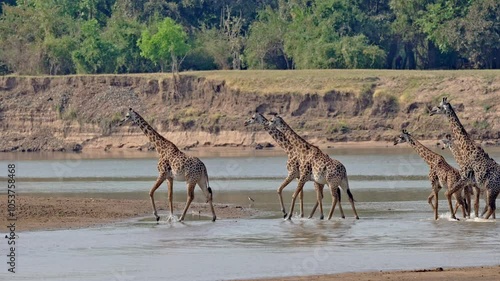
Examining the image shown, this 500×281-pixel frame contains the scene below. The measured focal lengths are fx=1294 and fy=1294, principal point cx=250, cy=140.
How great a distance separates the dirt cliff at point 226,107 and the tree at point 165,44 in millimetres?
2608

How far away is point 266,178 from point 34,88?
114 feet

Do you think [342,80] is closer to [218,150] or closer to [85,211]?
[218,150]

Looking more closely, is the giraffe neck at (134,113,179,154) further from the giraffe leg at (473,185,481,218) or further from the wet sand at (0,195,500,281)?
the giraffe leg at (473,185,481,218)

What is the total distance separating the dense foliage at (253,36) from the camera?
71.9 m

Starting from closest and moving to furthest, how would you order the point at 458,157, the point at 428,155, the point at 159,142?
the point at 428,155
the point at 159,142
the point at 458,157

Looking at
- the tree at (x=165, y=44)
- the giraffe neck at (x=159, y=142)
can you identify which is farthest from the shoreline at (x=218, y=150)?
the giraffe neck at (x=159, y=142)

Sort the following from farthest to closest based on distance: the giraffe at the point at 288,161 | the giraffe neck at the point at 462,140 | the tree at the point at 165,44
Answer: the tree at the point at 165,44 → the giraffe at the point at 288,161 → the giraffe neck at the point at 462,140

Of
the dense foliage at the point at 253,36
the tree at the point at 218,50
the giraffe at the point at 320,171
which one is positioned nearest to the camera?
the giraffe at the point at 320,171

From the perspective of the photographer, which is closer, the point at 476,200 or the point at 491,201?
the point at 491,201

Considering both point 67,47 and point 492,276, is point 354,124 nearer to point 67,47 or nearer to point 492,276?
point 67,47

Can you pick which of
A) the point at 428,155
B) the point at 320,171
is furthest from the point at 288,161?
the point at 428,155

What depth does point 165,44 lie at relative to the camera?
72.1 metres

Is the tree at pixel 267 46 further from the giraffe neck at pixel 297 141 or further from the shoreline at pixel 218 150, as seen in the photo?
the giraffe neck at pixel 297 141

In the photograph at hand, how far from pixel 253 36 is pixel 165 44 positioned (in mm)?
6584
